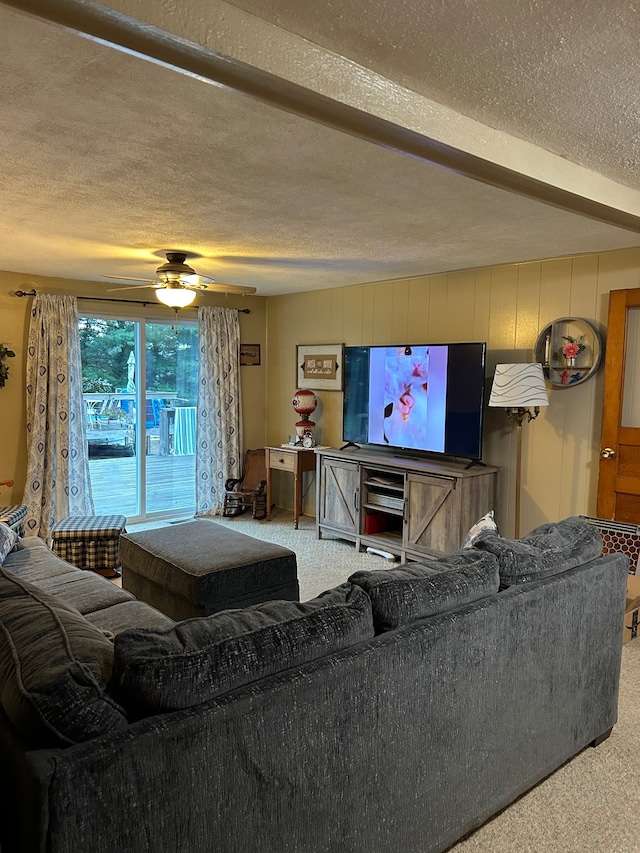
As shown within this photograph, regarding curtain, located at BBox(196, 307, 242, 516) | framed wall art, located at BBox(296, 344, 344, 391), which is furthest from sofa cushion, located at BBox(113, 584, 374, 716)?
curtain, located at BBox(196, 307, 242, 516)

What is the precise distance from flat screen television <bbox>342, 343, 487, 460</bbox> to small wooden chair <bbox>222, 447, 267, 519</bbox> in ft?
3.85

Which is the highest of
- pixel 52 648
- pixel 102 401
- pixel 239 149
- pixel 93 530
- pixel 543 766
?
pixel 239 149

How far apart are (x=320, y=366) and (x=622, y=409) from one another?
9.84ft

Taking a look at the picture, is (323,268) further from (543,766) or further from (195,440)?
(543,766)

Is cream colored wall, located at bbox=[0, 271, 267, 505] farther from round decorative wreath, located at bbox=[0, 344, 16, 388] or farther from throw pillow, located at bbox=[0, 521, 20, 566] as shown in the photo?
throw pillow, located at bbox=[0, 521, 20, 566]

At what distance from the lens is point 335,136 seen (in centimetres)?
203

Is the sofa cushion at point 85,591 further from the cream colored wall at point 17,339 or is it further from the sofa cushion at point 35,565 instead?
the cream colored wall at point 17,339

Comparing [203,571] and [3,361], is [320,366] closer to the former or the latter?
[3,361]

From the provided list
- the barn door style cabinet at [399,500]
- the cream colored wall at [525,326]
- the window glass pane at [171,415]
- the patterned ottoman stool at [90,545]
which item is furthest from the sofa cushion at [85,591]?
the window glass pane at [171,415]

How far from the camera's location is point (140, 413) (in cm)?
616

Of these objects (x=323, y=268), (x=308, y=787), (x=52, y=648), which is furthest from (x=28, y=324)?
(x=308, y=787)

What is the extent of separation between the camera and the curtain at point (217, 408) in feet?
21.0

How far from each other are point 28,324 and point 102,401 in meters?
0.97

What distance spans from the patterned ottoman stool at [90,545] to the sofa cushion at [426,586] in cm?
297
